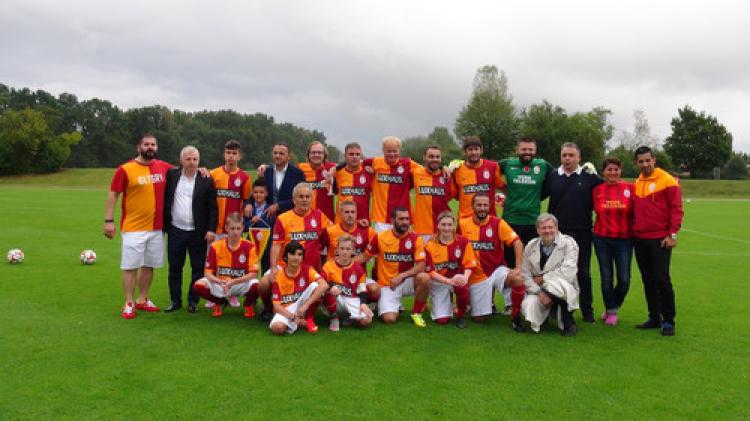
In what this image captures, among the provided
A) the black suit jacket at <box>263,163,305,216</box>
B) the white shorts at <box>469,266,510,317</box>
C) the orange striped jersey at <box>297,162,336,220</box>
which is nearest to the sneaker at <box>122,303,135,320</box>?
the black suit jacket at <box>263,163,305,216</box>

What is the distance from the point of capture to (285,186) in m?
6.91

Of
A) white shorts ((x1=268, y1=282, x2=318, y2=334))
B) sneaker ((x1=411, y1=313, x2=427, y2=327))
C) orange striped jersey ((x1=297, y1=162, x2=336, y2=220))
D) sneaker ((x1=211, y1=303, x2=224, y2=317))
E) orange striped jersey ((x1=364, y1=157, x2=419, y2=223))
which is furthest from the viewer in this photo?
orange striped jersey ((x1=297, y1=162, x2=336, y2=220))

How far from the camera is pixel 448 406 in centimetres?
375

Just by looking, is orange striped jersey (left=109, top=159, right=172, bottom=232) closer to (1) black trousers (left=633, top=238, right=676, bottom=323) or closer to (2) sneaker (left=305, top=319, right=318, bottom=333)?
(2) sneaker (left=305, top=319, right=318, bottom=333)

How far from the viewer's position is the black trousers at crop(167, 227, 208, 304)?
6406 millimetres

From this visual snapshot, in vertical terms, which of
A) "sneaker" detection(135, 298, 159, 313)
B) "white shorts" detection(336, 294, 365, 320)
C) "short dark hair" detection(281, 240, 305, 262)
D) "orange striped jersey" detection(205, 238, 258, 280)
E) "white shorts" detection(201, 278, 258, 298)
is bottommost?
"sneaker" detection(135, 298, 159, 313)

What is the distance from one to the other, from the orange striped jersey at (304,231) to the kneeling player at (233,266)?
1.19ft

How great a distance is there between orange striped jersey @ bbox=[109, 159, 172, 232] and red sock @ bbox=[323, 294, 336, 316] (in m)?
2.26

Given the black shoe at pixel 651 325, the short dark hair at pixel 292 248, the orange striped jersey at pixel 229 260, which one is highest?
the short dark hair at pixel 292 248

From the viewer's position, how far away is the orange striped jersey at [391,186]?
22.8ft

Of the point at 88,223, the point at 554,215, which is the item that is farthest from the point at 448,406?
the point at 88,223

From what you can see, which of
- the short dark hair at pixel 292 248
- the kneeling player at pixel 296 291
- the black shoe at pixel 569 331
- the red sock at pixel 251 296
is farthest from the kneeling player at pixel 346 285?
the black shoe at pixel 569 331

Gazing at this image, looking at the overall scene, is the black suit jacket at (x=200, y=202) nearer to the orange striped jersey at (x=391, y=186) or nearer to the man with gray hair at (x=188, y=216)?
the man with gray hair at (x=188, y=216)

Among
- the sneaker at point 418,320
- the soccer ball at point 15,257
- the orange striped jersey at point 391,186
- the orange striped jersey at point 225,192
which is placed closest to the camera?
the sneaker at point 418,320
